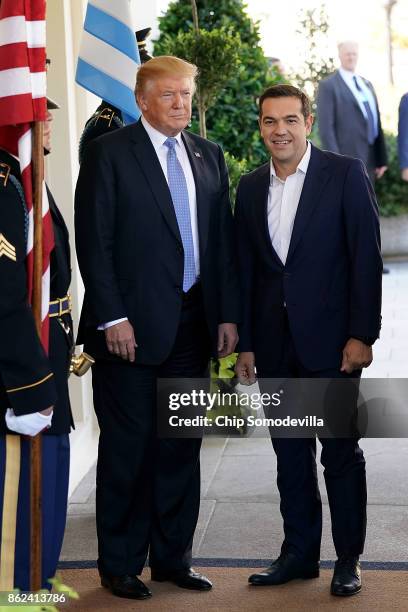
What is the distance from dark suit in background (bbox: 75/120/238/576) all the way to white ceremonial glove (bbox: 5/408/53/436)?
75 centimetres

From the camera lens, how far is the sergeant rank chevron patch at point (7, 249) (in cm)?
324

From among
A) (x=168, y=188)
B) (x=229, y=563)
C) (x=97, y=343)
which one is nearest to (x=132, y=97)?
(x=168, y=188)

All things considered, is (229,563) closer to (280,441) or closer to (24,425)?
(280,441)

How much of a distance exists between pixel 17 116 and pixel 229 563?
205 cm

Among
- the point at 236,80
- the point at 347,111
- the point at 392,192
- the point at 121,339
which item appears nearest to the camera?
the point at 121,339

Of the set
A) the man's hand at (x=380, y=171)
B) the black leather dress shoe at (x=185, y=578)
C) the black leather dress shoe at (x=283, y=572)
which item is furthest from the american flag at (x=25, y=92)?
the man's hand at (x=380, y=171)

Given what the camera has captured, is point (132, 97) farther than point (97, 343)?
Yes

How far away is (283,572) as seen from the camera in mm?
4309

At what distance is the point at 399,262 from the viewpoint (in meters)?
13.5

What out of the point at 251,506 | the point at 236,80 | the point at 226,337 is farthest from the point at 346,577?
the point at 236,80

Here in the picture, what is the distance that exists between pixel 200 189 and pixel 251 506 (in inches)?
71.4

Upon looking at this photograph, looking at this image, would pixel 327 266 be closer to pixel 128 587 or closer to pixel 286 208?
pixel 286 208

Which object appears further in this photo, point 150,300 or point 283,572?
point 283,572

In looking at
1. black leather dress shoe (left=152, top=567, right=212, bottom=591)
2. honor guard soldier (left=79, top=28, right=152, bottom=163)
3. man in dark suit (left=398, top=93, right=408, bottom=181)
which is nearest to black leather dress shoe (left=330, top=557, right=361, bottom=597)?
black leather dress shoe (left=152, top=567, right=212, bottom=591)
